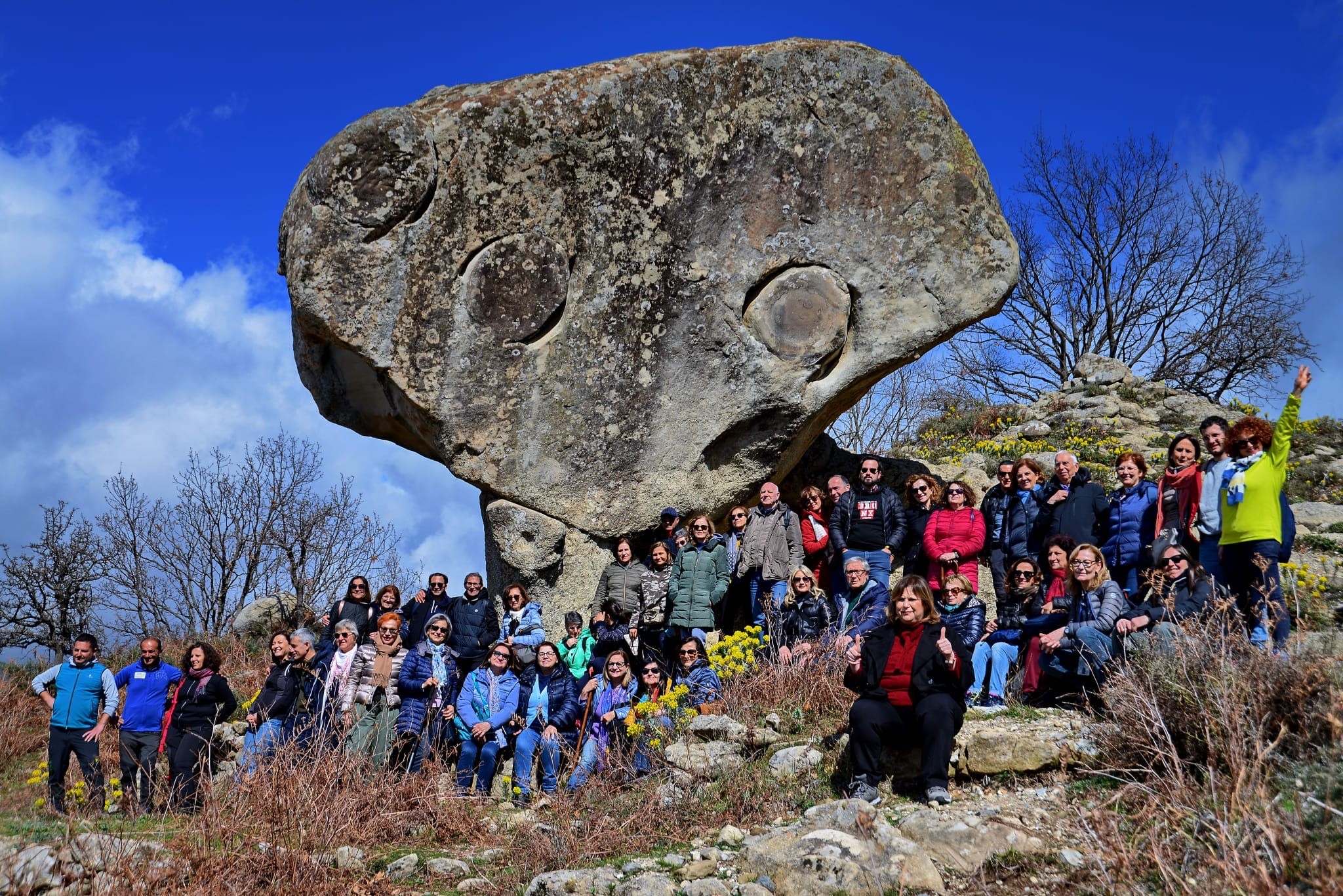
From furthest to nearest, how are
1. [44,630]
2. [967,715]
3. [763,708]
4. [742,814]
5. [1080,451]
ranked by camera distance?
[44,630] → [1080,451] → [763,708] → [967,715] → [742,814]

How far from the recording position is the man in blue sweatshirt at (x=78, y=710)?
816 cm

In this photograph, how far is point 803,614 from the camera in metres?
8.02

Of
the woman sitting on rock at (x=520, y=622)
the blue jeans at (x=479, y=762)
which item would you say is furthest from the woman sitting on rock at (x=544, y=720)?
the woman sitting on rock at (x=520, y=622)

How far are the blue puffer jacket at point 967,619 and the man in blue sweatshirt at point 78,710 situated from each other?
20.8 ft

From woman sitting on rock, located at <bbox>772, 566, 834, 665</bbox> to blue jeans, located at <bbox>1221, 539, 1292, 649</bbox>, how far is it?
2664mm

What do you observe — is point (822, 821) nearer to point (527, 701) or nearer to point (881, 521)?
point (527, 701)

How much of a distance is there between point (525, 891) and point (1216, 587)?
175 inches

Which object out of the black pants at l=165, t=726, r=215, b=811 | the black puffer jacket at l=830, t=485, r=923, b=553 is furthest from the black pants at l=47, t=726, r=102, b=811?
the black puffer jacket at l=830, t=485, r=923, b=553

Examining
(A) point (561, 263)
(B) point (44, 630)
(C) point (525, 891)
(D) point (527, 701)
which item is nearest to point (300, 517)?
(B) point (44, 630)

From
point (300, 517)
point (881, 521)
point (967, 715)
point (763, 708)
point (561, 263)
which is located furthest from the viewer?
point (300, 517)

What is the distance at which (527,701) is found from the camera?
7473 millimetres

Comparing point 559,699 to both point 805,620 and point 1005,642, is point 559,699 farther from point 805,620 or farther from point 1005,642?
point 1005,642

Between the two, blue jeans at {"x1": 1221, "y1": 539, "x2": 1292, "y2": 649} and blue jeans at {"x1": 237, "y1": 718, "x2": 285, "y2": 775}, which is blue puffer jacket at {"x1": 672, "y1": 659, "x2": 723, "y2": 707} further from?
blue jeans at {"x1": 1221, "y1": 539, "x2": 1292, "y2": 649}

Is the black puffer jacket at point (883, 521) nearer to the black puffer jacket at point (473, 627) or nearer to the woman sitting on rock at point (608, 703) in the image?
the woman sitting on rock at point (608, 703)
